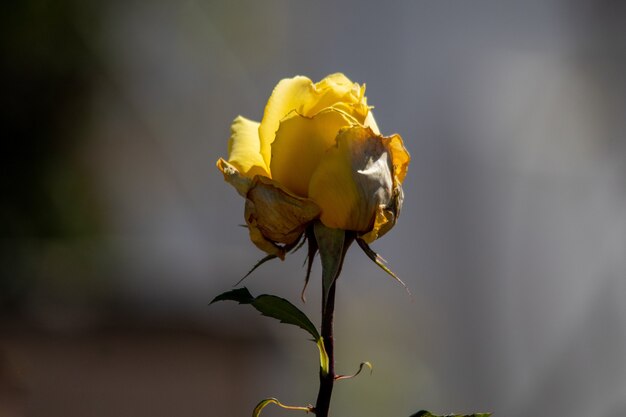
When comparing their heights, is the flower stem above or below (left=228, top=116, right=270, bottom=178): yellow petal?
below

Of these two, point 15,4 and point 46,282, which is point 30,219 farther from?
point 15,4

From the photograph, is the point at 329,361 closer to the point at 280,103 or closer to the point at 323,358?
the point at 323,358

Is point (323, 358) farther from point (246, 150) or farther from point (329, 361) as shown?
point (246, 150)

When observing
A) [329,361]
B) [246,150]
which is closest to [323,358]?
[329,361]

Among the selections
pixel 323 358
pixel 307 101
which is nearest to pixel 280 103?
pixel 307 101

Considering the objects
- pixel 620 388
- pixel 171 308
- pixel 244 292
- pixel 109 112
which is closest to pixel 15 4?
pixel 109 112
